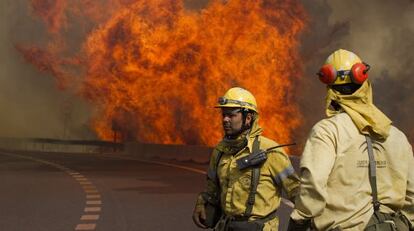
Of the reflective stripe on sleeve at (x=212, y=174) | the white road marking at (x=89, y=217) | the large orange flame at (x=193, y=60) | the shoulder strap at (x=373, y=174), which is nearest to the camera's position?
the shoulder strap at (x=373, y=174)

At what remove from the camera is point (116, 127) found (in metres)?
51.7

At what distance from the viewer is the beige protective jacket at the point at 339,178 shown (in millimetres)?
3523

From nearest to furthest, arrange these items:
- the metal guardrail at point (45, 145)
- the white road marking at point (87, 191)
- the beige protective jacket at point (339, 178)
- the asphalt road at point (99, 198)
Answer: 1. the beige protective jacket at point (339, 178)
2. the white road marking at point (87, 191)
3. the asphalt road at point (99, 198)
4. the metal guardrail at point (45, 145)

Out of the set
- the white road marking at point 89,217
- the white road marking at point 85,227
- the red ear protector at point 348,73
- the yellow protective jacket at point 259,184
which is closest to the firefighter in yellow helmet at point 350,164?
the red ear protector at point 348,73

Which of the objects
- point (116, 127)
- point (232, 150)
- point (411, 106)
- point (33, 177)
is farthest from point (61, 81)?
point (232, 150)

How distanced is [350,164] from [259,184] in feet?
4.63

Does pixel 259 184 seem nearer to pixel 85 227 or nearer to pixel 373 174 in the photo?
pixel 373 174

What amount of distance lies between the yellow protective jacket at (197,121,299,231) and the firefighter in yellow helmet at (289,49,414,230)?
46.9 inches

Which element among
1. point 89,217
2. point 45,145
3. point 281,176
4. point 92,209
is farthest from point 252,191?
point 45,145

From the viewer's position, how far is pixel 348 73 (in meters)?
3.80

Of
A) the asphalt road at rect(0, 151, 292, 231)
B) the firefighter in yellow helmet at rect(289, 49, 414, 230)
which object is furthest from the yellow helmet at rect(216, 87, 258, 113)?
the asphalt road at rect(0, 151, 292, 231)

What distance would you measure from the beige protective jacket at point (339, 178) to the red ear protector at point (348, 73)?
19 centimetres

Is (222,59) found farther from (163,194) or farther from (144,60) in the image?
(163,194)

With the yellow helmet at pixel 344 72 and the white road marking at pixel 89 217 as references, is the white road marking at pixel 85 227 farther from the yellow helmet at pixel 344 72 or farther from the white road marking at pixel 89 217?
the yellow helmet at pixel 344 72
